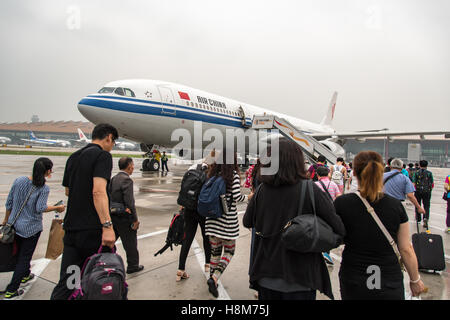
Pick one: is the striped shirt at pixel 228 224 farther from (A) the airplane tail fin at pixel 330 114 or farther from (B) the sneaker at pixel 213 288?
(A) the airplane tail fin at pixel 330 114

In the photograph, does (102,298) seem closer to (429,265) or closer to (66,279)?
(66,279)

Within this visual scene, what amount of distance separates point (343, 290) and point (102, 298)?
2.01 m

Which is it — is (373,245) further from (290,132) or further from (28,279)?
(290,132)

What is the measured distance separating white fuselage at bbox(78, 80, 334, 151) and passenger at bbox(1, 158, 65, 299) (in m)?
8.83

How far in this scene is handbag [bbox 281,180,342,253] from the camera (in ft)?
6.32

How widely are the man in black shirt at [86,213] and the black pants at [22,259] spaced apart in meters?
1.06

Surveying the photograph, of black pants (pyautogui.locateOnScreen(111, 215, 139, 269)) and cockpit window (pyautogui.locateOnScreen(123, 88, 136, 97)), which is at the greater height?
cockpit window (pyautogui.locateOnScreen(123, 88, 136, 97))

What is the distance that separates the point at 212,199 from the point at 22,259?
7.96 feet

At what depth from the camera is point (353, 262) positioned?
2.24m

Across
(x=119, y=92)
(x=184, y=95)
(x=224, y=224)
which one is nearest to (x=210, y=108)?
(x=184, y=95)

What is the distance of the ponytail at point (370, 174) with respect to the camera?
222 centimetres

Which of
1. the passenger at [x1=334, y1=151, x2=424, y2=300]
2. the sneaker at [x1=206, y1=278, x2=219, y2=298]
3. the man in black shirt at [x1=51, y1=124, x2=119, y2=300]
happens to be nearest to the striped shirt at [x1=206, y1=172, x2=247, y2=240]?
the sneaker at [x1=206, y1=278, x2=219, y2=298]

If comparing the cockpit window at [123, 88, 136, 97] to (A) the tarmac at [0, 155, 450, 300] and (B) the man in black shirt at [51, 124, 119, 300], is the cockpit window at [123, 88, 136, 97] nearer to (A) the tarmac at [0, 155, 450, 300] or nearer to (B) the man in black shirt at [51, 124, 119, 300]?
(A) the tarmac at [0, 155, 450, 300]
